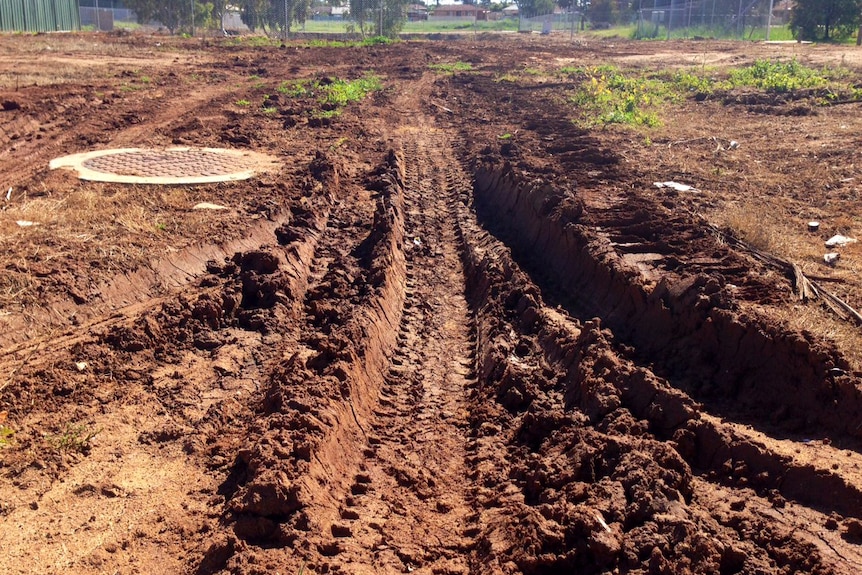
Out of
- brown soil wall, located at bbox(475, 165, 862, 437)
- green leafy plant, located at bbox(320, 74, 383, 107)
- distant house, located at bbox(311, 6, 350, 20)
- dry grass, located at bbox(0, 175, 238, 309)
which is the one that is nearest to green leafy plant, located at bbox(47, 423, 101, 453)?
dry grass, located at bbox(0, 175, 238, 309)

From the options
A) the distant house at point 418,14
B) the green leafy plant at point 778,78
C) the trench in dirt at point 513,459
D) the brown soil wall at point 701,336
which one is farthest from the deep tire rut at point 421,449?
the distant house at point 418,14

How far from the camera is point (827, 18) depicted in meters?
38.0

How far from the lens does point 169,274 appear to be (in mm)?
8852

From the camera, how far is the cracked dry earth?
14.9 ft

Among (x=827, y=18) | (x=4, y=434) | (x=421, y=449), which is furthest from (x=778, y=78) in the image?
(x=4, y=434)

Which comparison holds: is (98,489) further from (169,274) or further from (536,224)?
(536,224)

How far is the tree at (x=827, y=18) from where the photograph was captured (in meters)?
37.3

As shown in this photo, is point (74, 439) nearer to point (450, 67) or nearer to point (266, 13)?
point (450, 67)

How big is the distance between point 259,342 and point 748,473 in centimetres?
465

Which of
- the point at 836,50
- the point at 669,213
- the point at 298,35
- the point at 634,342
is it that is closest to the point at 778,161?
the point at 669,213

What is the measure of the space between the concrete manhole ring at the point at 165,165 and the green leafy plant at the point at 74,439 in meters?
6.67

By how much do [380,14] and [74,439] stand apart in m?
48.3

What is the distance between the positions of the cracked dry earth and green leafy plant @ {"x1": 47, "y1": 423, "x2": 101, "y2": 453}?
0.7 inches

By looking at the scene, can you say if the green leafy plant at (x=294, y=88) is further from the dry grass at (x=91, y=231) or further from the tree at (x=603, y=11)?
the tree at (x=603, y=11)
